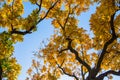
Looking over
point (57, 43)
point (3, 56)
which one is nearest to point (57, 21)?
point (57, 43)

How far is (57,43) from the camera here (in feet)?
95.8

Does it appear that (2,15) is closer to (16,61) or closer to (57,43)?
(16,61)

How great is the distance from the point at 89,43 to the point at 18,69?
10.1 m

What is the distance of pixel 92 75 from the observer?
2450 cm

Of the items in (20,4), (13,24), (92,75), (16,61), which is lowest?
(92,75)

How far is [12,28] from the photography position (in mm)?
23922

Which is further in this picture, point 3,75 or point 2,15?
point 2,15

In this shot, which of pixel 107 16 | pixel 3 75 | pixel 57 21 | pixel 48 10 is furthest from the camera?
pixel 57 21

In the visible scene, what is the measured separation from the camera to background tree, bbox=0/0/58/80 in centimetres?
2200

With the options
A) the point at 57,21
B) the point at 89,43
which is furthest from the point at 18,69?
the point at 89,43

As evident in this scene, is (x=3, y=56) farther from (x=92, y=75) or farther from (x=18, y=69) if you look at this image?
(x=92, y=75)

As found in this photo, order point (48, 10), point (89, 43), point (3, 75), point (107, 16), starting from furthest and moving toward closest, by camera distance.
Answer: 1. point (89, 43)
2. point (48, 10)
3. point (107, 16)
4. point (3, 75)

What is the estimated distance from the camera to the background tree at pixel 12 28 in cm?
2200

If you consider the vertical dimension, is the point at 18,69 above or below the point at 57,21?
below
